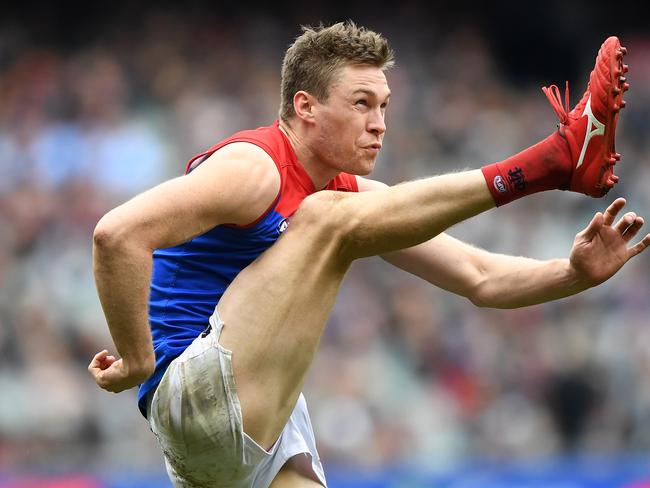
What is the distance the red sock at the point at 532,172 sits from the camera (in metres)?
3.83

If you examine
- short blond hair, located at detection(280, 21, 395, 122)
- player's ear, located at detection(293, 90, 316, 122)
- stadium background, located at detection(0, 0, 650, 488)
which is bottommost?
stadium background, located at detection(0, 0, 650, 488)

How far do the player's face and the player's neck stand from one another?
0.03m

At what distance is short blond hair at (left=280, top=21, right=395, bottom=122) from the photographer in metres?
4.46

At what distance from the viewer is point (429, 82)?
1149 cm

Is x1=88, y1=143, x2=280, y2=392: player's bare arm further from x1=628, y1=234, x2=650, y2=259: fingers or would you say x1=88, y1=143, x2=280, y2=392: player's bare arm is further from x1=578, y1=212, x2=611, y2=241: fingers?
x1=628, y1=234, x2=650, y2=259: fingers

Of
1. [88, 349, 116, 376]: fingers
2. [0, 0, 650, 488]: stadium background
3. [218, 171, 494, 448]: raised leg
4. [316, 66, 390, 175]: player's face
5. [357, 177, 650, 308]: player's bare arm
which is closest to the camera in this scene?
[218, 171, 494, 448]: raised leg

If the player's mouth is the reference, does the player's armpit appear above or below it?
below

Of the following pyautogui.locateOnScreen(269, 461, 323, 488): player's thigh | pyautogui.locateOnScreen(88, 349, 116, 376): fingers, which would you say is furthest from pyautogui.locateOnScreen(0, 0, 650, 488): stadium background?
pyautogui.locateOnScreen(88, 349, 116, 376): fingers

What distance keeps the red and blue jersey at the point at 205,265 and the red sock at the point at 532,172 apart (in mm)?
783

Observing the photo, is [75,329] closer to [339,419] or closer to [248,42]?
[339,419]

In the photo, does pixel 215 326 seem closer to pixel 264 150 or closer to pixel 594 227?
pixel 264 150

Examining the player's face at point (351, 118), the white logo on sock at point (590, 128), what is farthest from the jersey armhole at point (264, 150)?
the white logo on sock at point (590, 128)

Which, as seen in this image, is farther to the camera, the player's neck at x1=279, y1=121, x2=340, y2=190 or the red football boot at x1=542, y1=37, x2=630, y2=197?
the player's neck at x1=279, y1=121, x2=340, y2=190

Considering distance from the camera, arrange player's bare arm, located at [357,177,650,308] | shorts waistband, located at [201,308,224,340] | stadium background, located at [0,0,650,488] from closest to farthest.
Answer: shorts waistband, located at [201,308,224,340], player's bare arm, located at [357,177,650,308], stadium background, located at [0,0,650,488]
